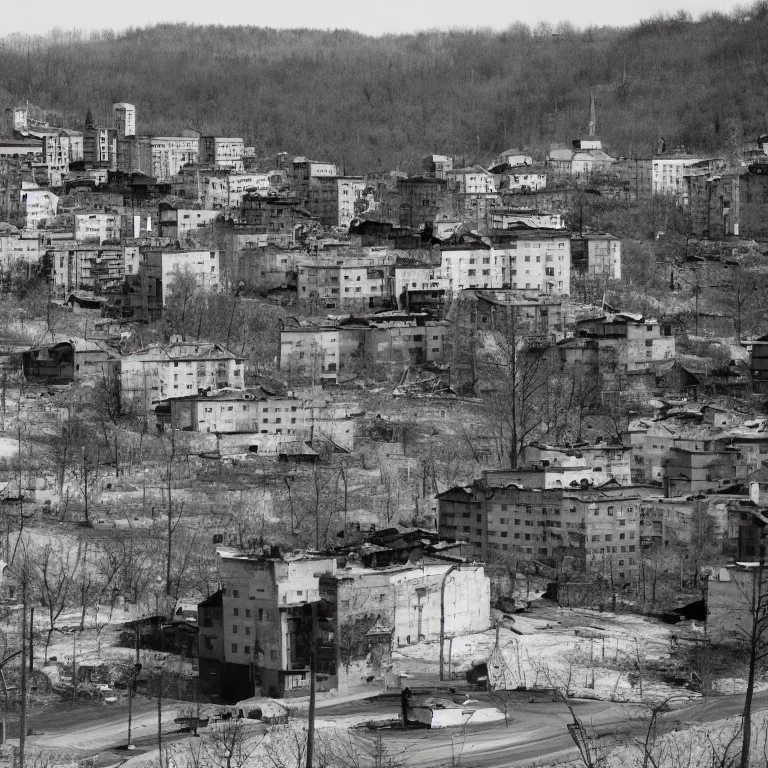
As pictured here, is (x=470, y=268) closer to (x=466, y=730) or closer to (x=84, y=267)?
(x=84, y=267)

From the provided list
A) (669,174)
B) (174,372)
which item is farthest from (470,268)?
(669,174)

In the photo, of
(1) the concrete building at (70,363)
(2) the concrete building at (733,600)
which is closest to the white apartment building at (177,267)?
(1) the concrete building at (70,363)

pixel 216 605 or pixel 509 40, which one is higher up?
pixel 509 40

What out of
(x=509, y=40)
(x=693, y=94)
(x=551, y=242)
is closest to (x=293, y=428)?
(x=551, y=242)

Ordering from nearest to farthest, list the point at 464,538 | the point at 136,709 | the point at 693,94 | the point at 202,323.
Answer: the point at 136,709
the point at 464,538
the point at 202,323
the point at 693,94

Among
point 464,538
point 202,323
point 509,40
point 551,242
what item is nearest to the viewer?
point 464,538

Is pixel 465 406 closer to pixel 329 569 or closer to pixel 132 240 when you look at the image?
pixel 132 240
